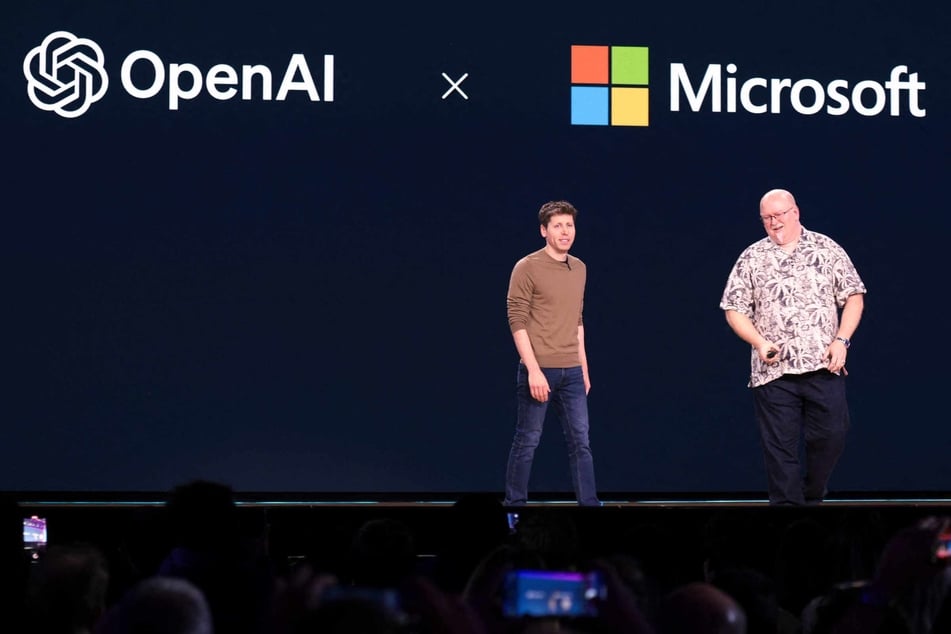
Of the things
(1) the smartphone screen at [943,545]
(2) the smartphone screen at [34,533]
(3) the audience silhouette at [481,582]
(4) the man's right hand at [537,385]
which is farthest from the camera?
(4) the man's right hand at [537,385]

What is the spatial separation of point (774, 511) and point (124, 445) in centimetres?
456

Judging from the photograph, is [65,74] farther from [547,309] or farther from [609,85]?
[547,309]

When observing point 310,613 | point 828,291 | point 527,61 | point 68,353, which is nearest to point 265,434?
point 68,353

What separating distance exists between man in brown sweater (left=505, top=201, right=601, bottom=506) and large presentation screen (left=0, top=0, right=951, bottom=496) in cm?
144

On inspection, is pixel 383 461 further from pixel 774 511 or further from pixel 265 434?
pixel 774 511

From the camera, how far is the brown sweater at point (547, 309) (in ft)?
21.4

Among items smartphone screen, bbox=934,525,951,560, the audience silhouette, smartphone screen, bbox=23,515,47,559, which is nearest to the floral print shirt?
the audience silhouette

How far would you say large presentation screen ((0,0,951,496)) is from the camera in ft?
25.7

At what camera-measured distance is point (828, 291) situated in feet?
19.4

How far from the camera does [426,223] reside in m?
8.00

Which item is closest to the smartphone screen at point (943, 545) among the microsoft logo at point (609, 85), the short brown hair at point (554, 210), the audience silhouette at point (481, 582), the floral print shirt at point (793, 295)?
the audience silhouette at point (481, 582)

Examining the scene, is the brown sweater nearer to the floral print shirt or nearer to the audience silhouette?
the floral print shirt

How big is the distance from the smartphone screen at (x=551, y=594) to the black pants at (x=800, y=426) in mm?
3471

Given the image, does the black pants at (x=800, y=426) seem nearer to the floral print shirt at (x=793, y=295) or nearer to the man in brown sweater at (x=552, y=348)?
the floral print shirt at (x=793, y=295)
